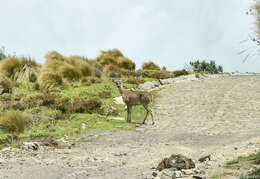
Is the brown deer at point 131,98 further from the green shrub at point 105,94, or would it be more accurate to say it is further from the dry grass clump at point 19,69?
the dry grass clump at point 19,69

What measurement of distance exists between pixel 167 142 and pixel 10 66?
48.2 ft

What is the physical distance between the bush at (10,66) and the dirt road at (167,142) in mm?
9453

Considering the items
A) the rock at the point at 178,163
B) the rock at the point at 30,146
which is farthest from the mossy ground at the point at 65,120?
the rock at the point at 178,163

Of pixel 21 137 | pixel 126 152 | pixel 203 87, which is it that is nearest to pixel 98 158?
pixel 126 152

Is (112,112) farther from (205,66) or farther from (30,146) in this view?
(205,66)

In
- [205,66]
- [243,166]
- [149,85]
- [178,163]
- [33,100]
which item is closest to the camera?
[243,166]

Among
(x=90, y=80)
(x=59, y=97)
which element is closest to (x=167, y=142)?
(x=59, y=97)

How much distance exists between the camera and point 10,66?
22.4m

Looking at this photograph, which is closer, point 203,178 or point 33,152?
point 203,178

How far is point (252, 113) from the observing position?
15.7m

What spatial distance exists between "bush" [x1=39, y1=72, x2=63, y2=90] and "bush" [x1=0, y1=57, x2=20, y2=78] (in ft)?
8.00

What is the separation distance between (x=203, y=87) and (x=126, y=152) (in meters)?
13.5

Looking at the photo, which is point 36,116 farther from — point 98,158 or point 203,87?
point 203,87

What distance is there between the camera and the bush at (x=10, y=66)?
22.2 meters
